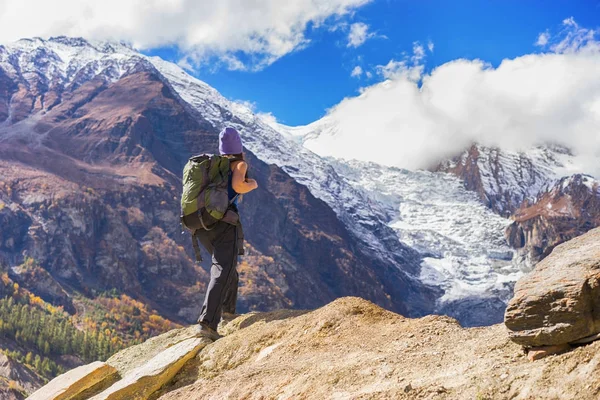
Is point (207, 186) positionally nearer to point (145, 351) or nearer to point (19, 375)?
point (145, 351)

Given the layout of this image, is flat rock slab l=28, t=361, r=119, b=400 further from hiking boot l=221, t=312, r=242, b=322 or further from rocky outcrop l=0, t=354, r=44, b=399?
rocky outcrop l=0, t=354, r=44, b=399

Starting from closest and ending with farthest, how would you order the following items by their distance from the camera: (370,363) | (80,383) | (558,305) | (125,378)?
(558,305), (370,363), (125,378), (80,383)

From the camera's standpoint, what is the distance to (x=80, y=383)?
7566 mm

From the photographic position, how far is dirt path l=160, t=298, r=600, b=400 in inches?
173

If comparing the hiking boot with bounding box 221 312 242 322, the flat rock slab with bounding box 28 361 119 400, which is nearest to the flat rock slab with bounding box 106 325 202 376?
the flat rock slab with bounding box 28 361 119 400

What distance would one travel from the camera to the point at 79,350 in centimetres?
9669

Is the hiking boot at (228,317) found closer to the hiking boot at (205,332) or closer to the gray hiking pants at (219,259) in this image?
the hiking boot at (205,332)

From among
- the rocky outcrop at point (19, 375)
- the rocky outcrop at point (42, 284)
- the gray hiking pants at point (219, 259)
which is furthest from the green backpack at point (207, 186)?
the rocky outcrop at point (42, 284)

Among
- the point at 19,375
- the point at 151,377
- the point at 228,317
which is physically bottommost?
the point at 151,377

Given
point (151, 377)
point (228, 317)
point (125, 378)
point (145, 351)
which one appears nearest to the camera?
point (151, 377)

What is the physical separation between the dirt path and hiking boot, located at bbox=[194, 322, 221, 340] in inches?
11.0

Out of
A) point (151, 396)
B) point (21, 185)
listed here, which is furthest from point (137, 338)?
point (151, 396)

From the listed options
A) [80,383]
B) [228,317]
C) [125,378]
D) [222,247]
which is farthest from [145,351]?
[222,247]

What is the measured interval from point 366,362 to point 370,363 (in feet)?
0.25
